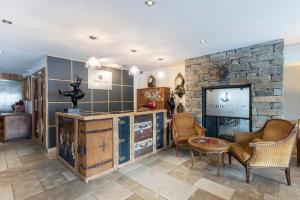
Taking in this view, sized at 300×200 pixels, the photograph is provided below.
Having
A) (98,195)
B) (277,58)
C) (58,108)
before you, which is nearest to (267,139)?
(277,58)

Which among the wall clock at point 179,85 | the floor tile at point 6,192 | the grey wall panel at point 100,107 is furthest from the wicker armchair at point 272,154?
the grey wall panel at point 100,107

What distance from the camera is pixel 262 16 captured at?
7.59 feet

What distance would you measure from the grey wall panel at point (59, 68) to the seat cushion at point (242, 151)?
4.43 m

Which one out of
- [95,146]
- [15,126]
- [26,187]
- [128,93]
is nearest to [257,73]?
[95,146]

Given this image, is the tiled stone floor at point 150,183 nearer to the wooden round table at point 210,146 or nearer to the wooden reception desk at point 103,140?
the wooden reception desk at point 103,140

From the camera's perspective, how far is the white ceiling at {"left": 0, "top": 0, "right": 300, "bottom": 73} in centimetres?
200

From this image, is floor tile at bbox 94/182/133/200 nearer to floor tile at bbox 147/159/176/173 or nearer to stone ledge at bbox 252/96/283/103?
floor tile at bbox 147/159/176/173

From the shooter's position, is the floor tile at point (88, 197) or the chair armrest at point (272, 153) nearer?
the floor tile at point (88, 197)

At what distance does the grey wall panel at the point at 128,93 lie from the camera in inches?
233

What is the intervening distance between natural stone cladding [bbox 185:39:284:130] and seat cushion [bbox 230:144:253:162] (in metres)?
1.06

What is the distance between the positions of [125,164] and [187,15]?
9.37ft

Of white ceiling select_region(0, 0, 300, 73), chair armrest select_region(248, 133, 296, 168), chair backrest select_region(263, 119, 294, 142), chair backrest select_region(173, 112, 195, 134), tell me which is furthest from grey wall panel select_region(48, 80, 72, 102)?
chair backrest select_region(263, 119, 294, 142)

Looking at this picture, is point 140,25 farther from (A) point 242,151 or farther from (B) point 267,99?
(B) point 267,99

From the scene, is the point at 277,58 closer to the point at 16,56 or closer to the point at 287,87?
the point at 287,87
